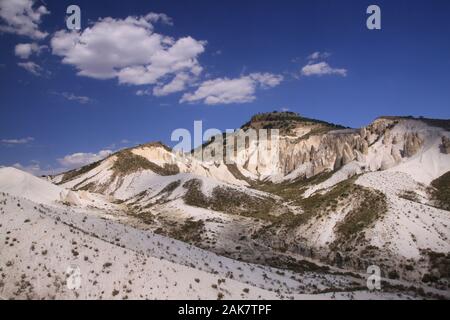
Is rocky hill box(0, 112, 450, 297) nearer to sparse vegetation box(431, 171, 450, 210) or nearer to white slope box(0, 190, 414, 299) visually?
sparse vegetation box(431, 171, 450, 210)

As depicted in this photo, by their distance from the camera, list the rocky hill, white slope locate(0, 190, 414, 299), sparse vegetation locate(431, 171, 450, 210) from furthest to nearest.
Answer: sparse vegetation locate(431, 171, 450, 210)
the rocky hill
white slope locate(0, 190, 414, 299)

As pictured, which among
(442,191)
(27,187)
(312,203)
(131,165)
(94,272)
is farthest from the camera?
(131,165)

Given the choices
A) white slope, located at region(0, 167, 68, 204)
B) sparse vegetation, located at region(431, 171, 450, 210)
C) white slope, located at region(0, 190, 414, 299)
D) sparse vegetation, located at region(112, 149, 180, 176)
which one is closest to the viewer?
white slope, located at region(0, 190, 414, 299)

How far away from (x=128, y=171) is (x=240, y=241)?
2677 inches

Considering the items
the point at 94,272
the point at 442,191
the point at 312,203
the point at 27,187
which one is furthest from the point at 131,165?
the point at 94,272

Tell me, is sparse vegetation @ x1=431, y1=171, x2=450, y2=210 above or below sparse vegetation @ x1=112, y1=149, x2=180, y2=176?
below

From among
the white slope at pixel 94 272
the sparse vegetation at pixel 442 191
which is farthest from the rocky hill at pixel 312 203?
the white slope at pixel 94 272

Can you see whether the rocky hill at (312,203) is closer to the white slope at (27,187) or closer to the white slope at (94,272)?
the white slope at (27,187)

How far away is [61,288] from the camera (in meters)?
20.6

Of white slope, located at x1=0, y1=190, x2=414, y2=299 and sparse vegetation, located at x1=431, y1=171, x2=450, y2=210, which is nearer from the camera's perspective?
white slope, located at x1=0, y1=190, x2=414, y2=299

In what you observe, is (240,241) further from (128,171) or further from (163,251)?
(128,171)

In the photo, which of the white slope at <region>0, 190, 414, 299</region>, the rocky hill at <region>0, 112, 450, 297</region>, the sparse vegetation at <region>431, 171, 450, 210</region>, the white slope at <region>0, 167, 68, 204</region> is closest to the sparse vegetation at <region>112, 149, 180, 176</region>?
the rocky hill at <region>0, 112, 450, 297</region>

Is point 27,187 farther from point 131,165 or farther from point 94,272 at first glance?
point 94,272
